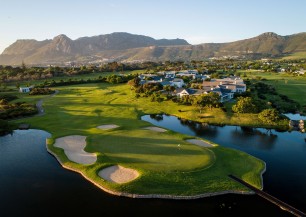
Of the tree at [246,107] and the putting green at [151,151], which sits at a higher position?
the tree at [246,107]

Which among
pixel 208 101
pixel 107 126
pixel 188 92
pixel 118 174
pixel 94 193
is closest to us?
pixel 94 193

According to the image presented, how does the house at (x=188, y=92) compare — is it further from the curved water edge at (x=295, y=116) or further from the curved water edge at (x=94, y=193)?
the curved water edge at (x=94, y=193)

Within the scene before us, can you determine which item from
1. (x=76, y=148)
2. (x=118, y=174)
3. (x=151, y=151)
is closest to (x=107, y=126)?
(x=76, y=148)

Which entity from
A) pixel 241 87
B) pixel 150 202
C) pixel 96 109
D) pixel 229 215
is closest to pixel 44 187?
pixel 150 202

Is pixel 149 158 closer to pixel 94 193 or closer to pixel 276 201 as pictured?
pixel 94 193

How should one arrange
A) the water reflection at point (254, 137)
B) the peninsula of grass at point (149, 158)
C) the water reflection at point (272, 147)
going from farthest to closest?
1. the water reflection at point (254, 137)
2. the water reflection at point (272, 147)
3. the peninsula of grass at point (149, 158)

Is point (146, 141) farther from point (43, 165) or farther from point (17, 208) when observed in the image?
point (17, 208)

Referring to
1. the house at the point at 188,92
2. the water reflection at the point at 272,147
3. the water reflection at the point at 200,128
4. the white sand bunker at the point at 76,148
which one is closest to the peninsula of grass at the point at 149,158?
the white sand bunker at the point at 76,148
